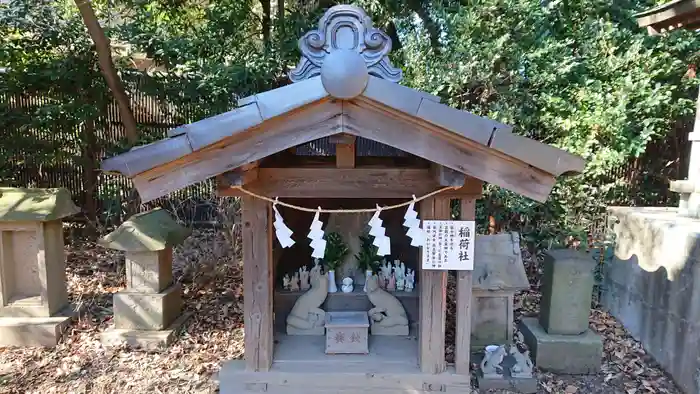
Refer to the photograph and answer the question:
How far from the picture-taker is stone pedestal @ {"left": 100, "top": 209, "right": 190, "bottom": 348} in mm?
4254

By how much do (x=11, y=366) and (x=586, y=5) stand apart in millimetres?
8198

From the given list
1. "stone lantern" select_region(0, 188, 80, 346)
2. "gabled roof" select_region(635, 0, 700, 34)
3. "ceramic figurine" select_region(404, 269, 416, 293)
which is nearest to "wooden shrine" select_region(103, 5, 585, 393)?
"ceramic figurine" select_region(404, 269, 416, 293)

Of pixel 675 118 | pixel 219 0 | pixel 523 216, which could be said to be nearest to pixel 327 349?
pixel 523 216

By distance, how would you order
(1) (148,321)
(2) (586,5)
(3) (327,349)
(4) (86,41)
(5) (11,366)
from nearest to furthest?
(3) (327,349)
(5) (11,366)
(1) (148,321)
(4) (86,41)
(2) (586,5)

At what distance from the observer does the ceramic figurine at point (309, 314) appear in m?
3.83

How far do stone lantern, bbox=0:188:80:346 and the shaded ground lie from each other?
0.18 m

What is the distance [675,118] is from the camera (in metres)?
6.63

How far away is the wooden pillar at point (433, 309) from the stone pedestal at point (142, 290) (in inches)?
96.4

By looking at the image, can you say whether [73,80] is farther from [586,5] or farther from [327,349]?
[586,5]

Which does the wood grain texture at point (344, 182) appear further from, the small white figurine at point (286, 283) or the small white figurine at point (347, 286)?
the small white figurine at point (286, 283)

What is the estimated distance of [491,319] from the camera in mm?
4152

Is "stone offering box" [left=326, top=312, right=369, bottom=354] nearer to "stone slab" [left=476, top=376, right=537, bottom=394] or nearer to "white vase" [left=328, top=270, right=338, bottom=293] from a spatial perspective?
"white vase" [left=328, top=270, right=338, bottom=293]

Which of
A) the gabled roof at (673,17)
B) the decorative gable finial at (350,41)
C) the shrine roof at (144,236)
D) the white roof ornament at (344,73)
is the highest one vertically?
the gabled roof at (673,17)

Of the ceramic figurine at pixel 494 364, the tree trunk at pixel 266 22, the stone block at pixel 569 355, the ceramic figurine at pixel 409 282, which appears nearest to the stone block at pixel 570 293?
the stone block at pixel 569 355
